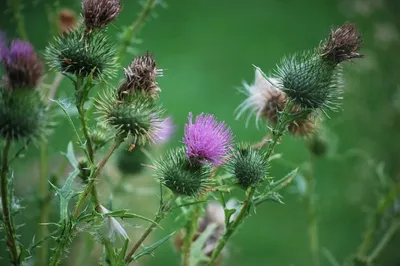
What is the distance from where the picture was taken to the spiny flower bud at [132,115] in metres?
1.54

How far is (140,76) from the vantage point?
5.01ft

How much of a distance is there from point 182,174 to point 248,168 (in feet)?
0.56

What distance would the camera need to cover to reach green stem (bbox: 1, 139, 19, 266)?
1.32 meters

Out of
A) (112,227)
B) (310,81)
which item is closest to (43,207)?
(112,227)

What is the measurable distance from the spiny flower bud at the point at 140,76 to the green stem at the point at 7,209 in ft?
1.14

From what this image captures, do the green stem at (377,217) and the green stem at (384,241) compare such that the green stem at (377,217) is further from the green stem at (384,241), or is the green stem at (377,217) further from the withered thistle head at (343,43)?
the withered thistle head at (343,43)

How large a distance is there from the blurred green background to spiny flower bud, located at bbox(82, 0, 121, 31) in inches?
5.8

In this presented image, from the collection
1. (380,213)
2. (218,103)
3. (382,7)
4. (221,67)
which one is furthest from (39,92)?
(221,67)

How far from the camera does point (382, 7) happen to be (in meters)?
3.59

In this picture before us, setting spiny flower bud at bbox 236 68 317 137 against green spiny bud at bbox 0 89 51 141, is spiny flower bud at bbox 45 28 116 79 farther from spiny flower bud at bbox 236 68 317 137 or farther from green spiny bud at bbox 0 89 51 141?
spiny flower bud at bbox 236 68 317 137

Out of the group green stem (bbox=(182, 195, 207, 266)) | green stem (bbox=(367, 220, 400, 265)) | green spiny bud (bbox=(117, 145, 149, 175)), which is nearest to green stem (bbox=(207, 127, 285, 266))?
green stem (bbox=(182, 195, 207, 266))

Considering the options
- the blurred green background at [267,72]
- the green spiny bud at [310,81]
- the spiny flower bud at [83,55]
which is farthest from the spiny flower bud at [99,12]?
the green spiny bud at [310,81]

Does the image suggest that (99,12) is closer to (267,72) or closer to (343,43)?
(343,43)

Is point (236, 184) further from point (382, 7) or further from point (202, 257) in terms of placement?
point (382, 7)
